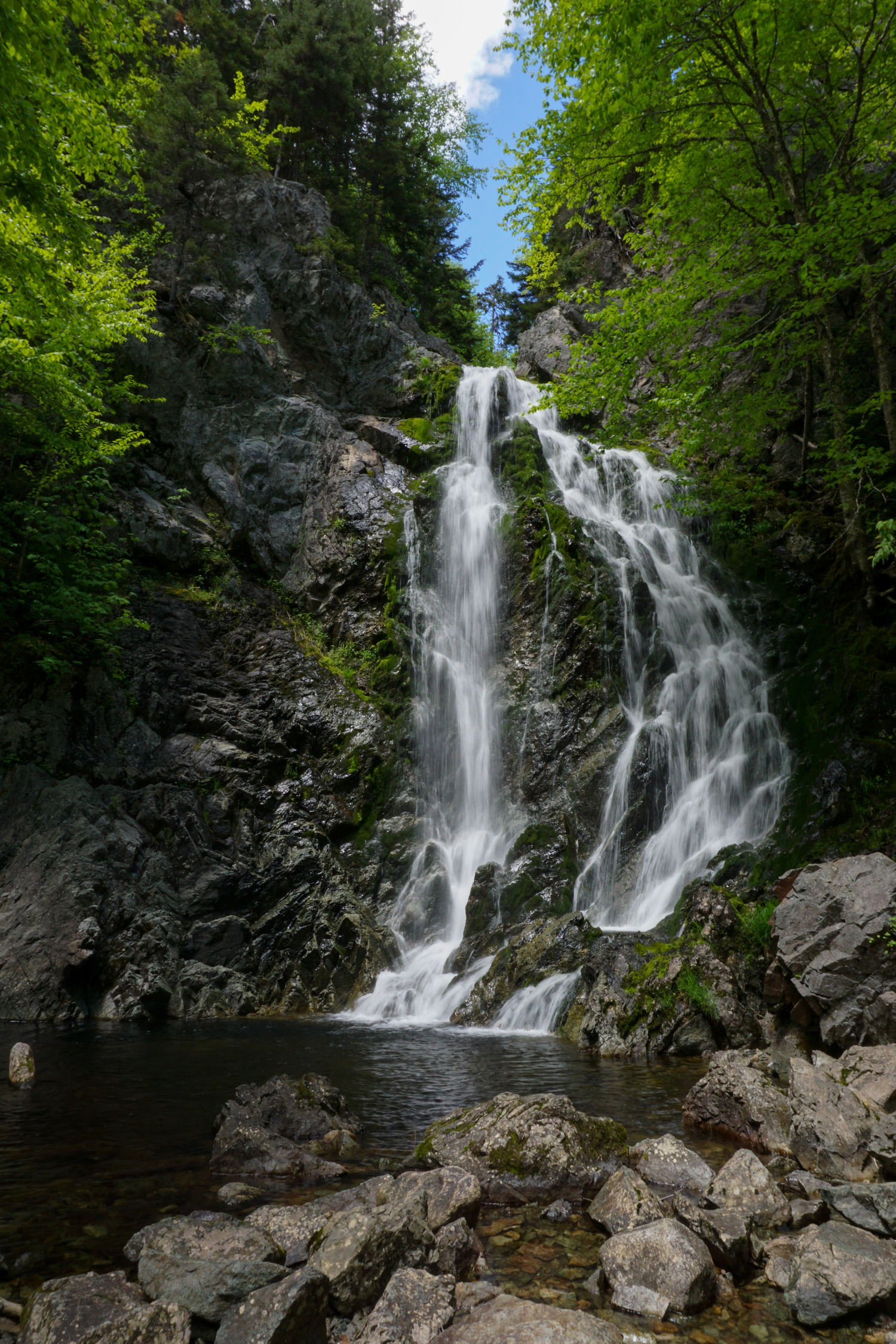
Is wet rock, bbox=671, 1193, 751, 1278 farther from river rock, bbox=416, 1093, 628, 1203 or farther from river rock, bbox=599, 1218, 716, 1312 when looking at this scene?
river rock, bbox=416, 1093, 628, 1203

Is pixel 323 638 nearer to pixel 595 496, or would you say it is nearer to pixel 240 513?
pixel 240 513

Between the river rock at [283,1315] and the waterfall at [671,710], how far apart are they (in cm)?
936

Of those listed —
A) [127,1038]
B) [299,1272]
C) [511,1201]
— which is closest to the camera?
[299,1272]

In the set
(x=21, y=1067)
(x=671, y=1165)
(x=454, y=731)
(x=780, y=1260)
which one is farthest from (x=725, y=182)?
(x=21, y=1067)

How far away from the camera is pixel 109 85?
8.31 meters

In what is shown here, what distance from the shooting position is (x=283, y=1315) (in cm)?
289

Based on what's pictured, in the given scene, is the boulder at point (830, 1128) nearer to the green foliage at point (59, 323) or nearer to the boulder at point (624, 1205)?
the boulder at point (624, 1205)

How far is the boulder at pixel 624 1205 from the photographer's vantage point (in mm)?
3912

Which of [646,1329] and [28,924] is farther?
[28,924]

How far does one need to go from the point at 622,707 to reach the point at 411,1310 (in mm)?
12984

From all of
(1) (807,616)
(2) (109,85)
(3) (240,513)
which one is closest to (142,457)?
(3) (240,513)

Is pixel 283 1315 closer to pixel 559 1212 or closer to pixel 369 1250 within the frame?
pixel 369 1250

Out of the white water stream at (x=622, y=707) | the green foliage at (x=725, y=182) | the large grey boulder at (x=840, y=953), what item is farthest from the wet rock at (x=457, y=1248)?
the green foliage at (x=725, y=182)

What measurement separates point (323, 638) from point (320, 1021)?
9840 millimetres
